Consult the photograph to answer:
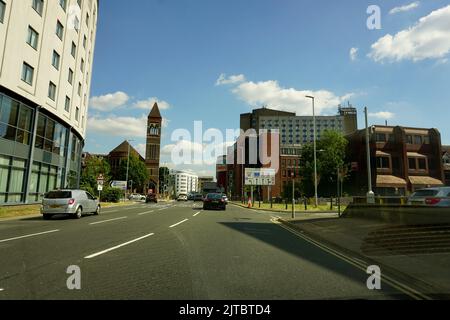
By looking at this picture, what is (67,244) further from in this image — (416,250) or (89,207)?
(89,207)

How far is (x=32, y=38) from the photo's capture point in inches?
966

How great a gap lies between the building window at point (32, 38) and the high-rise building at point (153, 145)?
3624 inches

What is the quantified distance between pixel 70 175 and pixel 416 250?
32022 mm

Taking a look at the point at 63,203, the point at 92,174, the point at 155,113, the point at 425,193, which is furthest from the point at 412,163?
the point at 155,113

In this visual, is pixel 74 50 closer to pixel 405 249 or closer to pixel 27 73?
pixel 27 73

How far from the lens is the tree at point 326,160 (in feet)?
216

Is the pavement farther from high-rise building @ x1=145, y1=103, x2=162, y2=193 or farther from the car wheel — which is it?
high-rise building @ x1=145, y1=103, x2=162, y2=193

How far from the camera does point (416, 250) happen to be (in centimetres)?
875

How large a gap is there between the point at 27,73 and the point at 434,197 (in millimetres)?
26833

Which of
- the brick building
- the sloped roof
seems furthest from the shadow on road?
the sloped roof

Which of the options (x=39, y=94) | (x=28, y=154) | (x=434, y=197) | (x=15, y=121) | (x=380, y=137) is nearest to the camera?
(x=434, y=197)

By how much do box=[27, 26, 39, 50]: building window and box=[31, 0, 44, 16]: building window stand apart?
5.27ft
